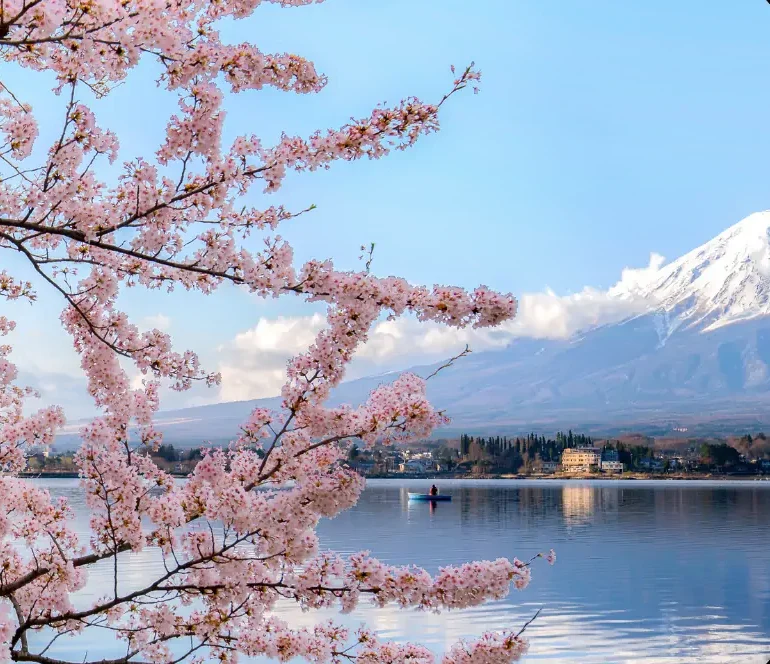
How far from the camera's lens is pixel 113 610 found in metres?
7.23

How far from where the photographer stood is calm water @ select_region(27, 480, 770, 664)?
116ft

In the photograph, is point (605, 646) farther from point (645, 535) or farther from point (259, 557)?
point (645, 535)

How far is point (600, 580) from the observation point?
167 feet

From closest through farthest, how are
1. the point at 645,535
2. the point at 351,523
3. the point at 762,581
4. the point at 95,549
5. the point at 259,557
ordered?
the point at 259,557
the point at 95,549
the point at 762,581
the point at 645,535
the point at 351,523

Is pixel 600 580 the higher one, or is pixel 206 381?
pixel 206 381

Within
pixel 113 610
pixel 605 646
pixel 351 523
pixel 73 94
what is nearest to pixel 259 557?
pixel 113 610

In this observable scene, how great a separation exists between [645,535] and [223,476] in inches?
2883

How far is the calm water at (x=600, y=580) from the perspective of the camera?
35344mm

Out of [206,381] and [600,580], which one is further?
[600,580]

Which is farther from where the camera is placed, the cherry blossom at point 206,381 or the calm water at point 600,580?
the calm water at point 600,580

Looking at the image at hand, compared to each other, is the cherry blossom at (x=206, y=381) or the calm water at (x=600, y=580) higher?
the cherry blossom at (x=206, y=381)

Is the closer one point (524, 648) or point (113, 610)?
point (524, 648)

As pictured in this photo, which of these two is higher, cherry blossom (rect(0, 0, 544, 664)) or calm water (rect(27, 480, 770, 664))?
cherry blossom (rect(0, 0, 544, 664))

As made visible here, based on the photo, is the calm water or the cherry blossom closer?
the cherry blossom
